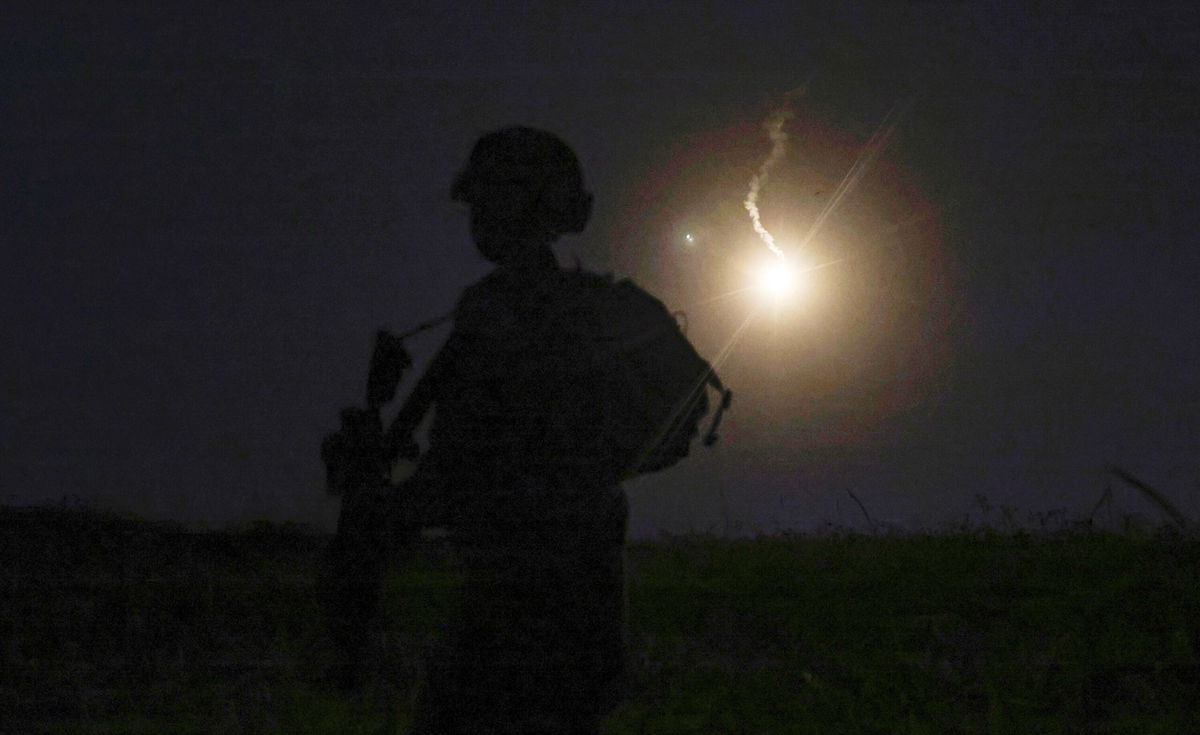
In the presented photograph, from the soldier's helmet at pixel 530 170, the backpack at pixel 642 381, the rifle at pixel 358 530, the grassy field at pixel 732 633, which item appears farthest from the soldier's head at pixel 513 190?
the grassy field at pixel 732 633

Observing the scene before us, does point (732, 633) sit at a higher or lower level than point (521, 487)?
lower

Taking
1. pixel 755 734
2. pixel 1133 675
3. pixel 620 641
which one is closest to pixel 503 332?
pixel 620 641

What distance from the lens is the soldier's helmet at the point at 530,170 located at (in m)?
2.33

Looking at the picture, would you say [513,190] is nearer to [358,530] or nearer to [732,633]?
[358,530]

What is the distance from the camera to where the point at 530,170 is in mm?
2330

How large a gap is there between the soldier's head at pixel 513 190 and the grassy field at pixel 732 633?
185 cm

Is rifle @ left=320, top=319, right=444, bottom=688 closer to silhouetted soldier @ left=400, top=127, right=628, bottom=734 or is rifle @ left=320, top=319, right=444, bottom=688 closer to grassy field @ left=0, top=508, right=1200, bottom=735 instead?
silhouetted soldier @ left=400, top=127, right=628, bottom=734

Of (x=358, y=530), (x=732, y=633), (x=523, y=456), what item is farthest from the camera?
(x=732, y=633)

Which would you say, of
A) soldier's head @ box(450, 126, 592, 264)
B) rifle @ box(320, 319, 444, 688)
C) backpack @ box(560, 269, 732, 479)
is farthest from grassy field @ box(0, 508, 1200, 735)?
soldier's head @ box(450, 126, 592, 264)

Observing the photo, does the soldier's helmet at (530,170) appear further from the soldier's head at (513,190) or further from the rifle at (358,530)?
the rifle at (358,530)

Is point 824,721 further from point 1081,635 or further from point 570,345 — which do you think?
point 570,345

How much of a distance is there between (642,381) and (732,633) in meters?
4.28

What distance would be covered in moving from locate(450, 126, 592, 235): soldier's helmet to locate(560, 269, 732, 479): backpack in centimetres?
19

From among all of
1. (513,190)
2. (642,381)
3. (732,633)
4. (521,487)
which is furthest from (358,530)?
(732,633)
